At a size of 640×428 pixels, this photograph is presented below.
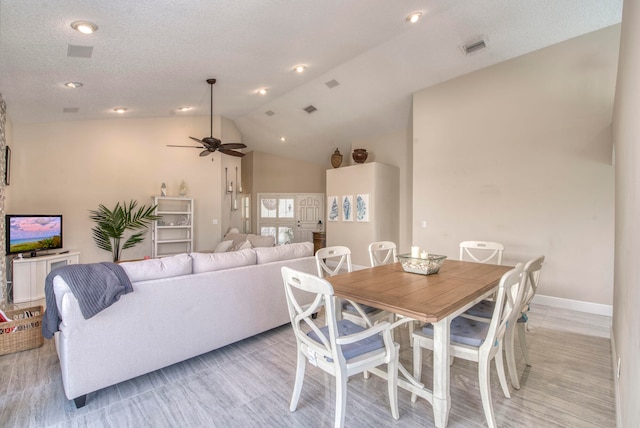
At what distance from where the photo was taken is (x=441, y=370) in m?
1.67

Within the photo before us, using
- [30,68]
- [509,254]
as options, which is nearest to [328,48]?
[30,68]

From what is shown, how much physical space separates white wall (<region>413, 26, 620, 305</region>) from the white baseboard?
Result: 0.21 ft

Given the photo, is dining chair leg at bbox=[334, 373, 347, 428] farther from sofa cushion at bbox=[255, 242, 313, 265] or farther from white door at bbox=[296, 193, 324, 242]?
white door at bbox=[296, 193, 324, 242]

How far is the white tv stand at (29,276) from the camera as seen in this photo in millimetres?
4090

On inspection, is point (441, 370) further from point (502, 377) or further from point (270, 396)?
point (270, 396)

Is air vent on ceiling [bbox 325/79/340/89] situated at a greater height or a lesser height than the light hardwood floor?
greater

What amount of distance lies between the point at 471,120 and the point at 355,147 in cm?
310

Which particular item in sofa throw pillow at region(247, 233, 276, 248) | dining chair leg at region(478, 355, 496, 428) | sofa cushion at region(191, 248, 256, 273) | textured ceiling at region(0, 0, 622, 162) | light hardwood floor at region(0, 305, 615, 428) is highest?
textured ceiling at region(0, 0, 622, 162)

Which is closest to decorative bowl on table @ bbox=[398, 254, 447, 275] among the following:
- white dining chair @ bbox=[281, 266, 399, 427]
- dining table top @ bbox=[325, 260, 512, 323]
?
dining table top @ bbox=[325, 260, 512, 323]

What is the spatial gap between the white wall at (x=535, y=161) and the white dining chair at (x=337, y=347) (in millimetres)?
3436

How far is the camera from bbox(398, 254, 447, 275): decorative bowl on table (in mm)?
2330

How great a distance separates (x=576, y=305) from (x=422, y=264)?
9.81 ft

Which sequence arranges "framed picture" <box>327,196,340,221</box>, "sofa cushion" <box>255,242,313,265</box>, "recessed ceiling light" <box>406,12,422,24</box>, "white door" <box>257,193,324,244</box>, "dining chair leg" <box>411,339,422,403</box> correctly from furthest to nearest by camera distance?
"white door" <box>257,193,324,244</box> < "framed picture" <box>327,196,340,221</box> < "recessed ceiling light" <box>406,12,422,24</box> < "sofa cushion" <box>255,242,313,265</box> < "dining chair leg" <box>411,339,422,403</box>

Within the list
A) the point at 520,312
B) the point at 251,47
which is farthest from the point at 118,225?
the point at 520,312
